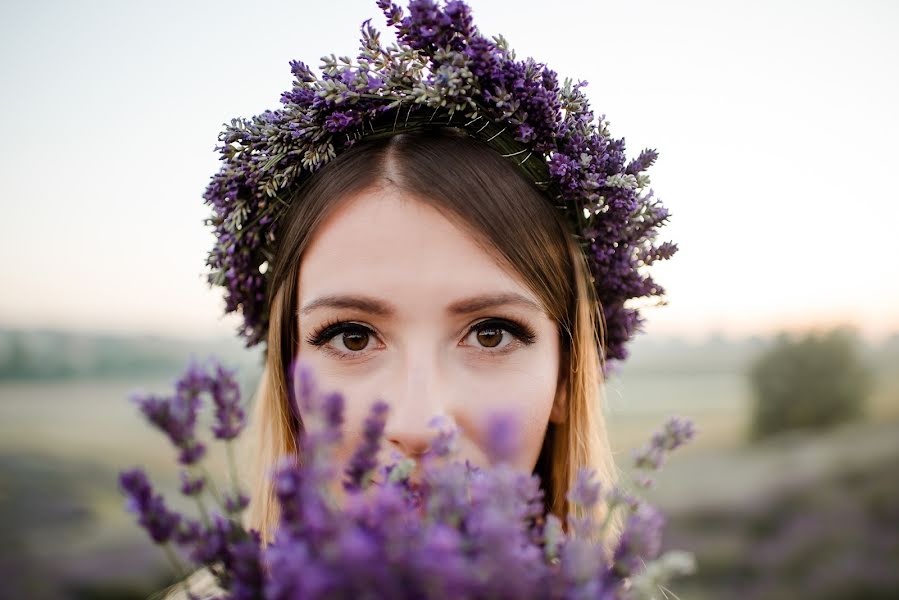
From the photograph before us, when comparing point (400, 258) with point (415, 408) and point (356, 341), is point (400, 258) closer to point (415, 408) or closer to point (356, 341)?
point (356, 341)

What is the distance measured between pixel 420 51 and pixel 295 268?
74 centimetres

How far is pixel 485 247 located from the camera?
6.27 ft

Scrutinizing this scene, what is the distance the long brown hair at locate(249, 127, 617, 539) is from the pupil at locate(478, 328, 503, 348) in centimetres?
17

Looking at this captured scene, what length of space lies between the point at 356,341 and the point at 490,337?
1.20ft

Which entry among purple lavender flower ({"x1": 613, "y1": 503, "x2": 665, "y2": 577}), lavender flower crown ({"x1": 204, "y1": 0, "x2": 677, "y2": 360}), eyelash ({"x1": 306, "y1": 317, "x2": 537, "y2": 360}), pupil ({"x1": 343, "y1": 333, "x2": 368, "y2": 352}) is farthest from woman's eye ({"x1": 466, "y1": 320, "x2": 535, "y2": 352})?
purple lavender flower ({"x1": 613, "y1": 503, "x2": 665, "y2": 577})

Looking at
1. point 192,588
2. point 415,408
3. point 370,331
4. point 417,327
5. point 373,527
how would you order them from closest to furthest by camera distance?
point 373,527 < point 415,408 < point 417,327 < point 370,331 < point 192,588

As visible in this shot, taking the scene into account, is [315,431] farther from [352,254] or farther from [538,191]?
[538,191]

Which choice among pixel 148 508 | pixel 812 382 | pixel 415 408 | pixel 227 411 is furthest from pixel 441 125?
pixel 812 382

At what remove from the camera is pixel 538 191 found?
2189mm

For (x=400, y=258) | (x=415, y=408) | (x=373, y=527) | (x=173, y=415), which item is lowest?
(x=373, y=527)

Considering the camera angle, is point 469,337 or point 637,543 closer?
point 637,543

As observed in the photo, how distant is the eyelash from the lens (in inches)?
74.8

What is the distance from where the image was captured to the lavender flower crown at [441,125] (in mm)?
2045

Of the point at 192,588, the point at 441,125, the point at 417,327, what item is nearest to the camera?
the point at 417,327
